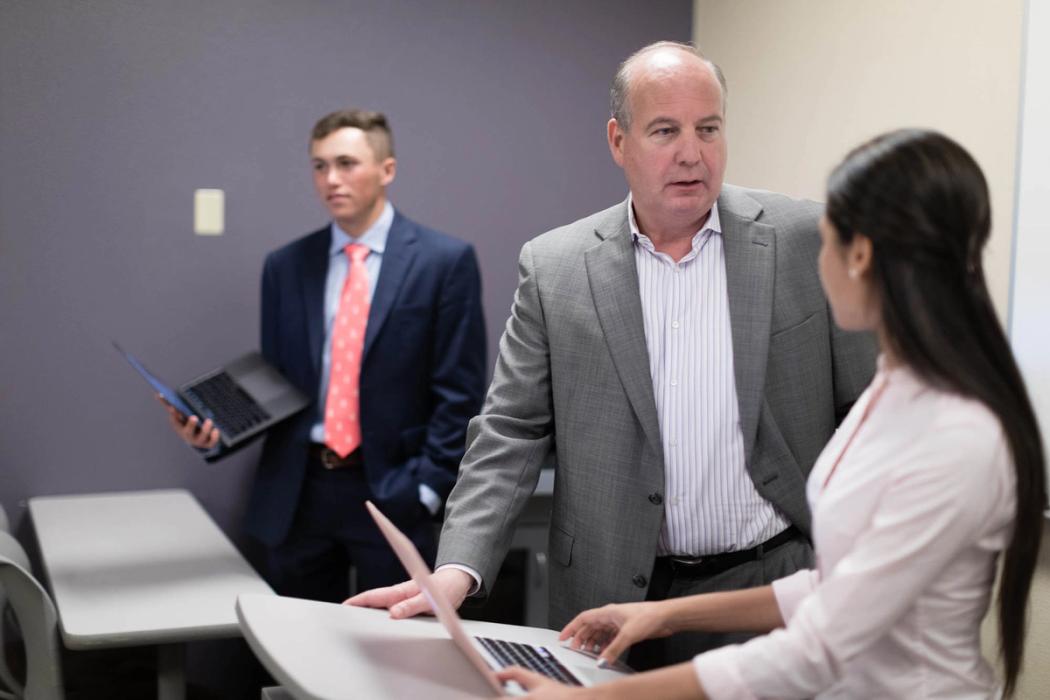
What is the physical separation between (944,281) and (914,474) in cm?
20

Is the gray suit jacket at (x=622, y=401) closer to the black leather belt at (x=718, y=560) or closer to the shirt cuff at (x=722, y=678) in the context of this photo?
the black leather belt at (x=718, y=560)

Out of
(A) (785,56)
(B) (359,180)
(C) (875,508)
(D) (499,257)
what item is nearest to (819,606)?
(C) (875,508)

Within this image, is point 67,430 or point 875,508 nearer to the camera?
point 875,508

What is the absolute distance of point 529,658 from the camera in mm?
1444

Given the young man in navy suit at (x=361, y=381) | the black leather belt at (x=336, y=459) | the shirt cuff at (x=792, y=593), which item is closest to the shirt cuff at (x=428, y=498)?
the young man in navy suit at (x=361, y=381)

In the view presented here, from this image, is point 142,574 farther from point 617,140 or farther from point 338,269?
point 617,140

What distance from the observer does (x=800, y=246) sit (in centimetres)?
196

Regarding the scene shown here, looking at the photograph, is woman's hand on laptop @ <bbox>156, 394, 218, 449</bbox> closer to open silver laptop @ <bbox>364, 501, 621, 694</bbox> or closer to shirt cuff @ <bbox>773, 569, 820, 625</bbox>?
open silver laptop @ <bbox>364, 501, 621, 694</bbox>

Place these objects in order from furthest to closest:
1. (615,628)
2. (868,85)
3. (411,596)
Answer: (868,85) < (411,596) < (615,628)

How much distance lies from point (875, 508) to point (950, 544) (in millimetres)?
82

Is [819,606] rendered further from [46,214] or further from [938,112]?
[46,214]

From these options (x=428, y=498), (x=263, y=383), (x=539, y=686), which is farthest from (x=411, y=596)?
(x=263, y=383)

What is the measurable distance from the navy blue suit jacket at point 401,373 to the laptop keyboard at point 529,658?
1876mm

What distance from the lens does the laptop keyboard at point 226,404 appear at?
339cm
